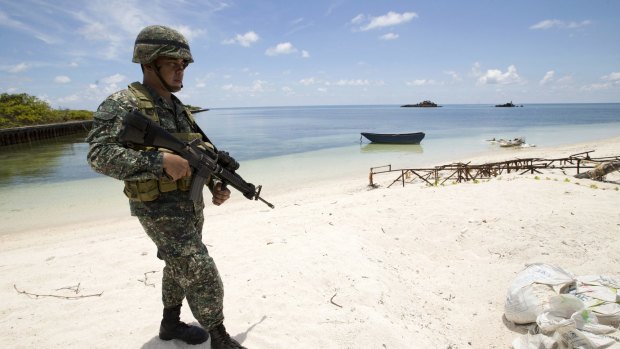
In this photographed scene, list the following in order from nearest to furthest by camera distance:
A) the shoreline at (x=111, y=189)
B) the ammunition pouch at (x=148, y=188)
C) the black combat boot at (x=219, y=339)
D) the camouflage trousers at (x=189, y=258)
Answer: the ammunition pouch at (x=148, y=188), the camouflage trousers at (x=189, y=258), the black combat boot at (x=219, y=339), the shoreline at (x=111, y=189)

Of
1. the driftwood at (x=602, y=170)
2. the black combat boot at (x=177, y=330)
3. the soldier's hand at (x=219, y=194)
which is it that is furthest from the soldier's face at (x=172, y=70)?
the driftwood at (x=602, y=170)

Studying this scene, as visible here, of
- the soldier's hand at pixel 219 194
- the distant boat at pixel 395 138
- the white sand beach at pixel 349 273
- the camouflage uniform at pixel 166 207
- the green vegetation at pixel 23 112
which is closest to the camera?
the camouflage uniform at pixel 166 207

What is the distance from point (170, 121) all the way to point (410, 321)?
3028 millimetres

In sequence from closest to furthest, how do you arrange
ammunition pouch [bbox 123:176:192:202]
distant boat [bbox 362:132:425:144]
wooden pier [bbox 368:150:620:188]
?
1. ammunition pouch [bbox 123:176:192:202]
2. wooden pier [bbox 368:150:620:188]
3. distant boat [bbox 362:132:425:144]

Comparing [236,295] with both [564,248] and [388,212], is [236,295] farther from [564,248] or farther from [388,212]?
[564,248]

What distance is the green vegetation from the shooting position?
42812 mm

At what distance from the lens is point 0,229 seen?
11.1m

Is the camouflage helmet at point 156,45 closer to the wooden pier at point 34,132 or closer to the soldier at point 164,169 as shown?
the soldier at point 164,169

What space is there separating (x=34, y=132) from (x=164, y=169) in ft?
168

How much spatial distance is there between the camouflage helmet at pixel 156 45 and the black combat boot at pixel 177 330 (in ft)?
6.45

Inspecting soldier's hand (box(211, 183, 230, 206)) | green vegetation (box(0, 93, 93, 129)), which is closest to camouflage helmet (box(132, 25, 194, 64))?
soldier's hand (box(211, 183, 230, 206))

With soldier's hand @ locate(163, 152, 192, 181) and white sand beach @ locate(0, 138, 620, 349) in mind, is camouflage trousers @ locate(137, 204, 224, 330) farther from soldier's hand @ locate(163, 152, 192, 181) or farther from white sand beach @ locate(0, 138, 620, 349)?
white sand beach @ locate(0, 138, 620, 349)

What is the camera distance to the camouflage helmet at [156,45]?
221cm

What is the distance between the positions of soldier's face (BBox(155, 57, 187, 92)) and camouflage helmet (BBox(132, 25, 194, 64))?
2.8 inches
